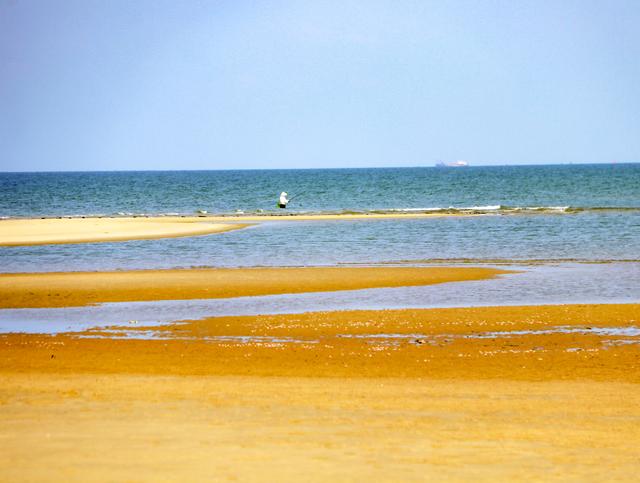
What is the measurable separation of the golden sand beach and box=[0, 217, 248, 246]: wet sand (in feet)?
77.4

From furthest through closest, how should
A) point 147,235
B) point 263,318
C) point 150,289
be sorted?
1. point 147,235
2. point 150,289
3. point 263,318

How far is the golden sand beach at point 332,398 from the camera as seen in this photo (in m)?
7.86

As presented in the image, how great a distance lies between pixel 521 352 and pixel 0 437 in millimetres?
7662

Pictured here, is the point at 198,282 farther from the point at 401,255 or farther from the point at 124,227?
the point at 124,227

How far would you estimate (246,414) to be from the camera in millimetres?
9594

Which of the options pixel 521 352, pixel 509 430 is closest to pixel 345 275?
pixel 521 352

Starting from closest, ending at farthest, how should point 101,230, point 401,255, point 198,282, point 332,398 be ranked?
point 332,398
point 198,282
point 401,255
point 101,230

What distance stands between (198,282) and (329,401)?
13.2 meters

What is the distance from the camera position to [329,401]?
402 inches

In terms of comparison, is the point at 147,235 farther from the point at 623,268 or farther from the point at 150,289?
the point at 623,268

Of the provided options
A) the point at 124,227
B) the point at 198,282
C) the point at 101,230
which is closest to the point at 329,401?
the point at 198,282

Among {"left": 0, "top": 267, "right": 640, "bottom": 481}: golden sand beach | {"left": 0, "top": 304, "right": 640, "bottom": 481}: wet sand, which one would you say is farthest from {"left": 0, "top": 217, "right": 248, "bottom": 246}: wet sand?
{"left": 0, "top": 304, "right": 640, "bottom": 481}: wet sand

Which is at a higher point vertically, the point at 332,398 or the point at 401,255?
the point at 332,398

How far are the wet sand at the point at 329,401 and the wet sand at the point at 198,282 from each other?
16.7 feet
